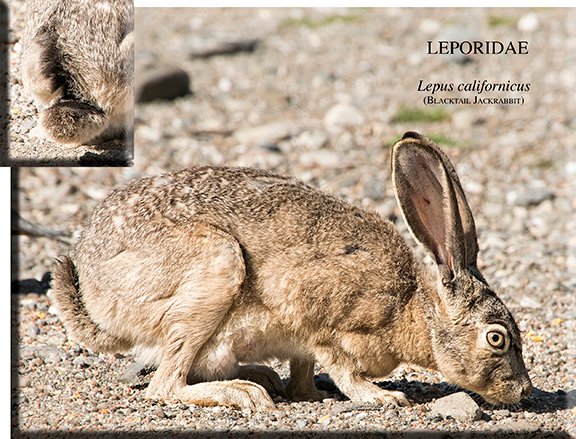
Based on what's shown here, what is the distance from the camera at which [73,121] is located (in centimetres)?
722

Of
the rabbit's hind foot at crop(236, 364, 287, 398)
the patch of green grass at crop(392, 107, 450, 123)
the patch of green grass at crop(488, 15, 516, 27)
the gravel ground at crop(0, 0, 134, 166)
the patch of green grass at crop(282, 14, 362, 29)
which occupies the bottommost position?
the rabbit's hind foot at crop(236, 364, 287, 398)

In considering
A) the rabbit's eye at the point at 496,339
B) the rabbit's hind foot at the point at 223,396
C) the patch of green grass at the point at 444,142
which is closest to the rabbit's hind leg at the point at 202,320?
the rabbit's hind foot at the point at 223,396

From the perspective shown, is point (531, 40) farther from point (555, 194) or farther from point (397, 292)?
point (397, 292)

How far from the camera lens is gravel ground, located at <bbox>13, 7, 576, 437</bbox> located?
7.32 meters

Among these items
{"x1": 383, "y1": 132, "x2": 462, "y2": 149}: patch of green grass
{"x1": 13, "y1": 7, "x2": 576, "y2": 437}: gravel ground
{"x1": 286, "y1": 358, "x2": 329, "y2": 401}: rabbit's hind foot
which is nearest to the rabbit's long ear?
{"x1": 13, "y1": 7, "x2": 576, "y2": 437}: gravel ground

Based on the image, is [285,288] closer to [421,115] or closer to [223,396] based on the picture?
[223,396]

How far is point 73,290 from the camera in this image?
766cm

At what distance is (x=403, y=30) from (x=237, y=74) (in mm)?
3387

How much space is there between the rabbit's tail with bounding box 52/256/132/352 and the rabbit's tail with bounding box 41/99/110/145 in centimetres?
101

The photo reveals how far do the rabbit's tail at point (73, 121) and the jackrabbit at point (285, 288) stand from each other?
0.60 meters

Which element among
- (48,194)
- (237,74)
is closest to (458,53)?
(237,74)

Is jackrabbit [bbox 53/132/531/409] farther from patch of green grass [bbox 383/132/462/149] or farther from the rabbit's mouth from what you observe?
patch of green grass [bbox 383/132/462/149]

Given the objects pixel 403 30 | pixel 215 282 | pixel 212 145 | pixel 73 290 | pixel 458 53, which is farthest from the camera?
pixel 403 30

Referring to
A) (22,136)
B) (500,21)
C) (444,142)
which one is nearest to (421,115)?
(444,142)
